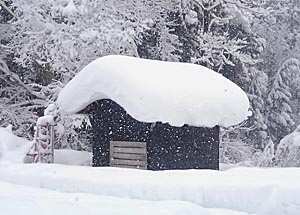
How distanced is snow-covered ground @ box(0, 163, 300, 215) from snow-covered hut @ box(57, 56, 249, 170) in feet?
7.36

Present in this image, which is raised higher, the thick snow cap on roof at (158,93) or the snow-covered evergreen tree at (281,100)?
the thick snow cap on roof at (158,93)

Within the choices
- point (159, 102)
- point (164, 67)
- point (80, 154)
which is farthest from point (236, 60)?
point (159, 102)

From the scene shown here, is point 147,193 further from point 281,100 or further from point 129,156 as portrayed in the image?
point 281,100

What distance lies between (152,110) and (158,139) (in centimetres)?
90

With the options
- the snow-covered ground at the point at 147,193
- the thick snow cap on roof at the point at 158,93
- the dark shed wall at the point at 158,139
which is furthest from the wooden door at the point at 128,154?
the snow-covered ground at the point at 147,193

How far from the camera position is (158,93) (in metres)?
11.3

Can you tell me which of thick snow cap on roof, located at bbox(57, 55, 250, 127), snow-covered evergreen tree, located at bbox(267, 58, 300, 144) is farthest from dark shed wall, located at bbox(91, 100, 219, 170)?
snow-covered evergreen tree, located at bbox(267, 58, 300, 144)

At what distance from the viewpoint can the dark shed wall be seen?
458 inches

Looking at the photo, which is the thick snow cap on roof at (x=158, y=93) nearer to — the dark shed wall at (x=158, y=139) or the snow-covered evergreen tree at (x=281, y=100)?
the dark shed wall at (x=158, y=139)

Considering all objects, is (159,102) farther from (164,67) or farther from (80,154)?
(80,154)

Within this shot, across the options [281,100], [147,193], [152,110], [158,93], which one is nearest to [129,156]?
[152,110]

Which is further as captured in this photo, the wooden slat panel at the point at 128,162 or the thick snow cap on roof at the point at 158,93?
the wooden slat panel at the point at 128,162

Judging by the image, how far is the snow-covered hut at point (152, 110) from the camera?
11.2m

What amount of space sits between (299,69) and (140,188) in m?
19.4
